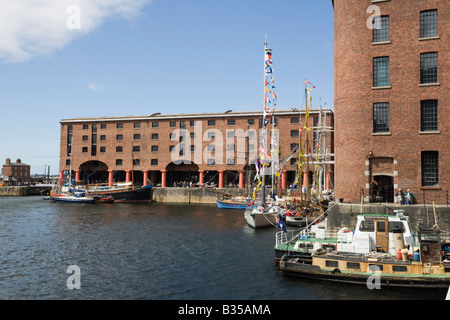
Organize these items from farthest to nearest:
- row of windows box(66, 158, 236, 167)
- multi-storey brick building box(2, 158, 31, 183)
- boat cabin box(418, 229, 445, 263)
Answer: multi-storey brick building box(2, 158, 31, 183) < row of windows box(66, 158, 236, 167) < boat cabin box(418, 229, 445, 263)

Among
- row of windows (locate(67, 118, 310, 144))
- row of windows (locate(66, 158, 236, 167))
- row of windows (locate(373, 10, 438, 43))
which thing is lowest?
row of windows (locate(66, 158, 236, 167))

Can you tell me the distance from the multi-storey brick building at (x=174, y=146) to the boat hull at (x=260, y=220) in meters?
34.8

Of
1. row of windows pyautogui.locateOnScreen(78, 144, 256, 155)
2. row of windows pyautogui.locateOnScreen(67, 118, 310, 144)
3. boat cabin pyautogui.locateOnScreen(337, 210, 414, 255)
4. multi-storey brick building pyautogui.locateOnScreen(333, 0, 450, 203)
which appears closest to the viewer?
boat cabin pyautogui.locateOnScreen(337, 210, 414, 255)

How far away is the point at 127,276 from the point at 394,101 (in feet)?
86.1

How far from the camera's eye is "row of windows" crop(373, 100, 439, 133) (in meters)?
34.2

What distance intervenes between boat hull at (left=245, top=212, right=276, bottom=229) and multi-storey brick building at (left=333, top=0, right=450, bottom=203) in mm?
10664

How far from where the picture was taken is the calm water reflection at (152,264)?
21125mm

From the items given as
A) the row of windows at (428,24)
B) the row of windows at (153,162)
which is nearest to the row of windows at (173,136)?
the row of windows at (153,162)

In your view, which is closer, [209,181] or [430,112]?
[430,112]

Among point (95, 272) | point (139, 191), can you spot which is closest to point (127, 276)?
point (95, 272)

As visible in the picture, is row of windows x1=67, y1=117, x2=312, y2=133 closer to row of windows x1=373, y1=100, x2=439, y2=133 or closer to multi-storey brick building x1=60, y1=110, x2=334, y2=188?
multi-storey brick building x1=60, y1=110, x2=334, y2=188

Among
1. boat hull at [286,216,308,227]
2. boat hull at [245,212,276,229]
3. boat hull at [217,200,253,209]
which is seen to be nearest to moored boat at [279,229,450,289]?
boat hull at [245,212,276,229]
